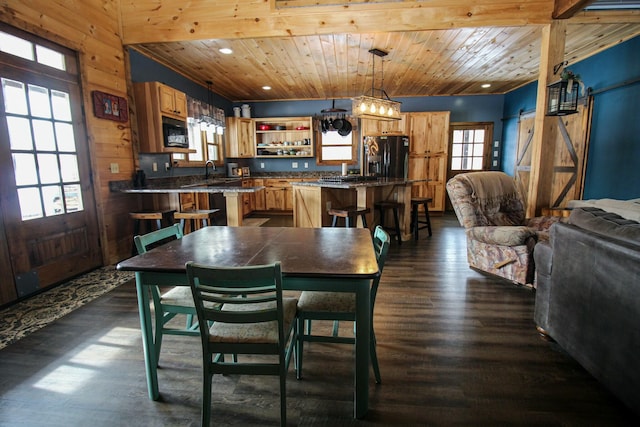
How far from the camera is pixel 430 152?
6723 millimetres

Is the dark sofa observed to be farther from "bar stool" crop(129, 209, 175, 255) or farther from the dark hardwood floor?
"bar stool" crop(129, 209, 175, 255)

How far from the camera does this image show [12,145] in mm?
2641

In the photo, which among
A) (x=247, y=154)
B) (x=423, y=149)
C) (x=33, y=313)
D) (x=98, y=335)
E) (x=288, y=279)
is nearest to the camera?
(x=288, y=279)

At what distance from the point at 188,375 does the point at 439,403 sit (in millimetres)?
1360

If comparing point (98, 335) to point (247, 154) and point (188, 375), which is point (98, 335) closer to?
point (188, 375)

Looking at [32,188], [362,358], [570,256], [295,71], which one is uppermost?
[295,71]

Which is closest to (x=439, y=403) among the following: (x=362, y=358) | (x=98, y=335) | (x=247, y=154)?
(x=362, y=358)

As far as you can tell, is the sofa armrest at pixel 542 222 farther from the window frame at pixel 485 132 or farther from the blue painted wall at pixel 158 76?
the blue painted wall at pixel 158 76

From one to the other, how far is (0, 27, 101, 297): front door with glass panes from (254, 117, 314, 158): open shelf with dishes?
4.22m

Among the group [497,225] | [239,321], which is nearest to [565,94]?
[497,225]

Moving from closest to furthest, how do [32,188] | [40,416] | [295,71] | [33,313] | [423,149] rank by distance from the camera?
[40,416] < [33,313] < [32,188] < [295,71] < [423,149]

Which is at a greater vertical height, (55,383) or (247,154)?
(247,154)

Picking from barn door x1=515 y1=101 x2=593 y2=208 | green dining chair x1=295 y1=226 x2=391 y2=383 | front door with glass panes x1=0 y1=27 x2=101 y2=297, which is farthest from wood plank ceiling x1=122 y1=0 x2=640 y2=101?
green dining chair x1=295 y1=226 x2=391 y2=383

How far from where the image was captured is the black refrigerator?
20.5ft
